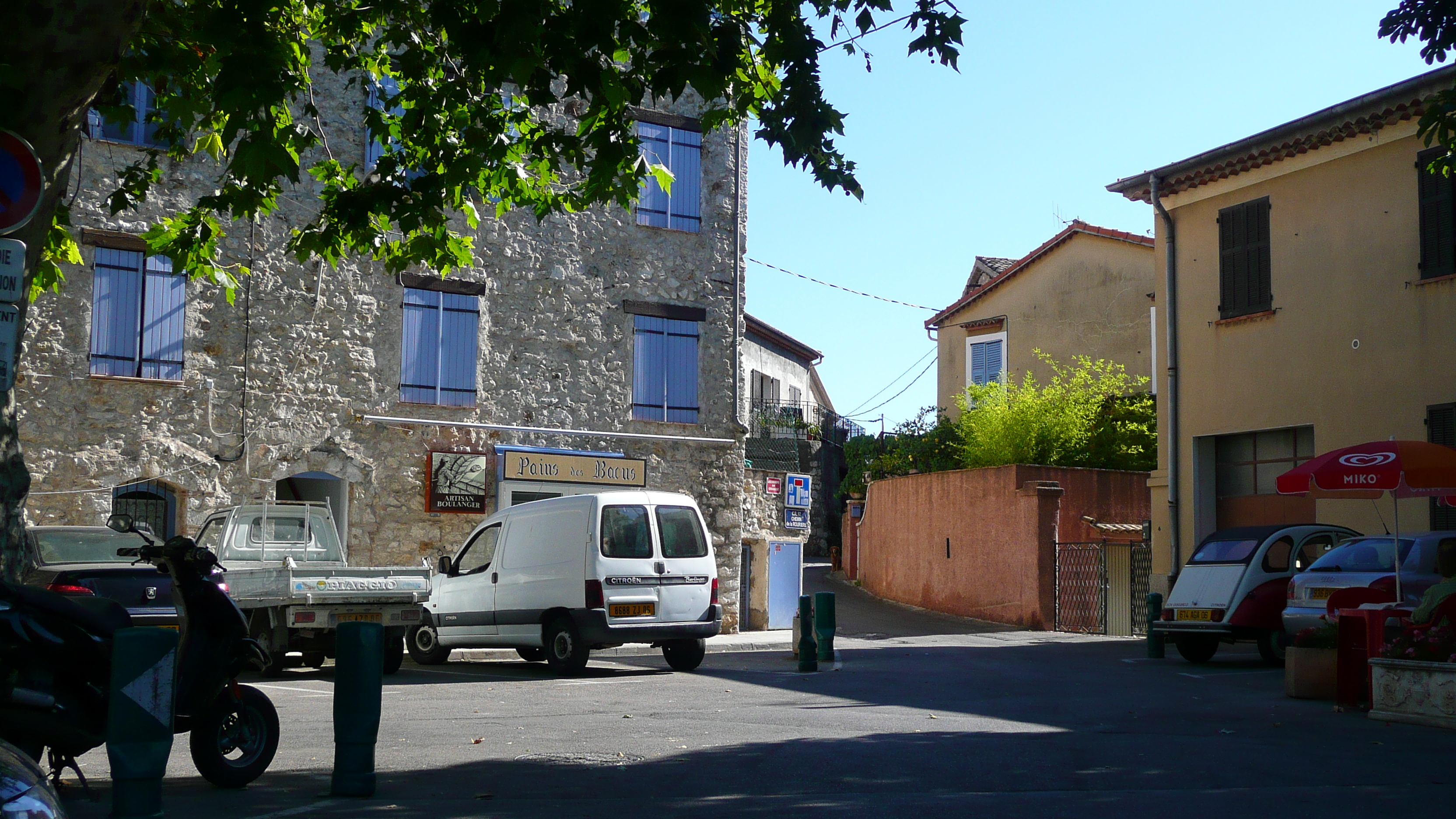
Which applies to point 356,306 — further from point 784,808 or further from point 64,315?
point 784,808

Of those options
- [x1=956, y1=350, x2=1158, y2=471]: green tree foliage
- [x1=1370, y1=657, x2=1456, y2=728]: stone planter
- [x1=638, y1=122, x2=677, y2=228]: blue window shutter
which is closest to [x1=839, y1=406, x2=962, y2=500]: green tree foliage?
[x1=956, y1=350, x2=1158, y2=471]: green tree foliage

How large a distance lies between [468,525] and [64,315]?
6.29 meters

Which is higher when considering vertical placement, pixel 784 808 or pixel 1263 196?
pixel 1263 196

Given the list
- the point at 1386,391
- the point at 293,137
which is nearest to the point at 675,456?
the point at 1386,391

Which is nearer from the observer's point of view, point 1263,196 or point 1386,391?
point 1386,391

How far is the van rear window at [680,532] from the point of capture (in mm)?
14844

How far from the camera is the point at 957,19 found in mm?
8438

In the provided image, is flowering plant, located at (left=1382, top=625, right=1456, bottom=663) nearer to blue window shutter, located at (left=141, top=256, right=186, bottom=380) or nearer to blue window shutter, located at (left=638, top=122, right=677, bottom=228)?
blue window shutter, located at (left=638, top=122, right=677, bottom=228)

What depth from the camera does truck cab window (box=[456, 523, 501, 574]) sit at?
1579 centimetres

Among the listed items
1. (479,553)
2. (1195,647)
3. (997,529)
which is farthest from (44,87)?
(997,529)

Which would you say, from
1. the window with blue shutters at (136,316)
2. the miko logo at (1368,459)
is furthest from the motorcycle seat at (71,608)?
the window with blue shutters at (136,316)

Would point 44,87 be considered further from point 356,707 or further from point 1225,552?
point 1225,552

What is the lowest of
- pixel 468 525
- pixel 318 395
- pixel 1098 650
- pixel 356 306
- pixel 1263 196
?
pixel 1098 650

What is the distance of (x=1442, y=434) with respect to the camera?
17.2 metres
